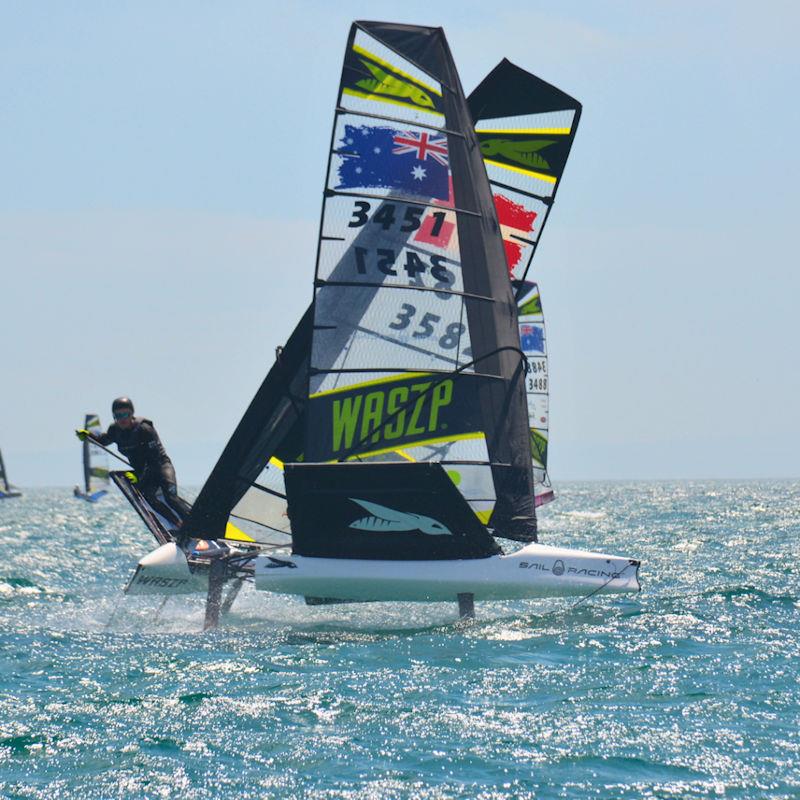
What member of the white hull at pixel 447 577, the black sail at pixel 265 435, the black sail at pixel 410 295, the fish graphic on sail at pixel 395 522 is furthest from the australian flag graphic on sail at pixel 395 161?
the white hull at pixel 447 577

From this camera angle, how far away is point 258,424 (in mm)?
14430

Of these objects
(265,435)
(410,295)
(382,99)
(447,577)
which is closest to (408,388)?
(410,295)

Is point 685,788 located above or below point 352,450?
below

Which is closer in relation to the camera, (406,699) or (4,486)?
(406,699)

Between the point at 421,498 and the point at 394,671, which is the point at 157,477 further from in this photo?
the point at 394,671

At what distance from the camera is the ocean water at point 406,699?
7477 millimetres

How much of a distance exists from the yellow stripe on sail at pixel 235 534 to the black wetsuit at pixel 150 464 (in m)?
0.50

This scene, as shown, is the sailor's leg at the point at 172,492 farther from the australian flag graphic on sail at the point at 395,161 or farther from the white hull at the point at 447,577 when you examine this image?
the australian flag graphic on sail at the point at 395,161

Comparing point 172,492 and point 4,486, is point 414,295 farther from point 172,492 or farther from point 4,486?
point 4,486

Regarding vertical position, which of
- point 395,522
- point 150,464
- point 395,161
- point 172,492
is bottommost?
point 395,522

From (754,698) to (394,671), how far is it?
8.71 ft

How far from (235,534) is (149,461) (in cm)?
118

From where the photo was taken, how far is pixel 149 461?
573 inches

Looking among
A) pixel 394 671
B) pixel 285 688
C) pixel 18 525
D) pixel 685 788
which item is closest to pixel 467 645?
pixel 394 671
